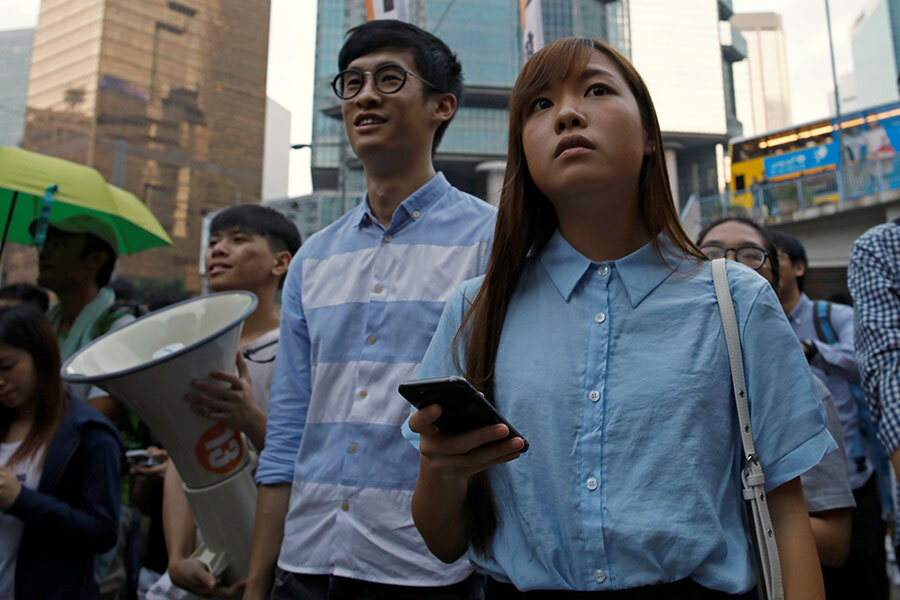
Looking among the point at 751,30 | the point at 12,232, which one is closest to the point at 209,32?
the point at 12,232

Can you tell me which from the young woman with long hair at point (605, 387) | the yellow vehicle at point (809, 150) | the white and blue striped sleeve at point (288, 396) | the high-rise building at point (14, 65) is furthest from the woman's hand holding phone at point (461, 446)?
the high-rise building at point (14, 65)

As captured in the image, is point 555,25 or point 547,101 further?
point 555,25

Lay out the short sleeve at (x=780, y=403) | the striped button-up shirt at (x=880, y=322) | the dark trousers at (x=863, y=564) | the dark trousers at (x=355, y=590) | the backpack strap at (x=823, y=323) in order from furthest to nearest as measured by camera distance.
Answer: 1. the backpack strap at (x=823, y=323)
2. the dark trousers at (x=863, y=564)
3. the striped button-up shirt at (x=880, y=322)
4. the dark trousers at (x=355, y=590)
5. the short sleeve at (x=780, y=403)

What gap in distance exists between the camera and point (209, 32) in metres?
81.6

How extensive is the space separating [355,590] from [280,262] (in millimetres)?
1928

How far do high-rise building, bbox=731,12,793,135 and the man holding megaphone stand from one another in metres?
156

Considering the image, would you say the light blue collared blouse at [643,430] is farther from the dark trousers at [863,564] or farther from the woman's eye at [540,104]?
the dark trousers at [863,564]

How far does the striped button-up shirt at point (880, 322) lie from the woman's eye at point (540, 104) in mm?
1248

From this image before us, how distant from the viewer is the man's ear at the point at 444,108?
2430mm

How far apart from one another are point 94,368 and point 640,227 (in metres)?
1.99

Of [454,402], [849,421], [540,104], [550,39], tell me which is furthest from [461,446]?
[550,39]

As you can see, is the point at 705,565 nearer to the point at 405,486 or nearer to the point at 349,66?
the point at 405,486

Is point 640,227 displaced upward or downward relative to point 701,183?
downward

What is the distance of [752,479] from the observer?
1260 mm
